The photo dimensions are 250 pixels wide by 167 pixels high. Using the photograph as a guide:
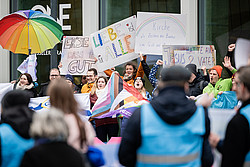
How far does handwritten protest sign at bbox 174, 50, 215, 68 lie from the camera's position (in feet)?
24.0

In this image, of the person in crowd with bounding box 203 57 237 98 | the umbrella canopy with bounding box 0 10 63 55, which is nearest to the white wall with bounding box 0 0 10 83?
the umbrella canopy with bounding box 0 10 63 55

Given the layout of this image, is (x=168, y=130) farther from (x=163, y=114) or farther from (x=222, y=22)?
(x=222, y=22)

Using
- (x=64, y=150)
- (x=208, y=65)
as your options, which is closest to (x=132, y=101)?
(x=208, y=65)

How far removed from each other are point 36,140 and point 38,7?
878 centimetres

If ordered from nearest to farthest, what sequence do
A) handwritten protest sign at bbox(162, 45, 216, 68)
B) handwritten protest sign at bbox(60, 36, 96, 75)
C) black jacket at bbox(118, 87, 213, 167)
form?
black jacket at bbox(118, 87, 213, 167), handwritten protest sign at bbox(162, 45, 216, 68), handwritten protest sign at bbox(60, 36, 96, 75)

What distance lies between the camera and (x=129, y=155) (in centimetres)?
296

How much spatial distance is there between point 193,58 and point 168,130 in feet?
16.0

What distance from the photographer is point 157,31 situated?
26.0 feet

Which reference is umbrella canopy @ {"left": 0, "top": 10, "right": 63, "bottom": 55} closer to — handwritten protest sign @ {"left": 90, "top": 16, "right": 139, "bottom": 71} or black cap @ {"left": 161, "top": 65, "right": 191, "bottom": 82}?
handwritten protest sign @ {"left": 90, "top": 16, "right": 139, "bottom": 71}

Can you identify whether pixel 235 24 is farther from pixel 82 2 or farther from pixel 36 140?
pixel 36 140

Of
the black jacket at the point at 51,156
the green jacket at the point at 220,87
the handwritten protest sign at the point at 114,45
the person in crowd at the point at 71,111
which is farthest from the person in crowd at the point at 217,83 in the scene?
the black jacket at the point at 51,156

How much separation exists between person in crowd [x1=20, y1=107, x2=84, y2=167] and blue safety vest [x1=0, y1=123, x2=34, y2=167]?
1.86ft

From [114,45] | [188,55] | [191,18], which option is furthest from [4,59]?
[188,55]

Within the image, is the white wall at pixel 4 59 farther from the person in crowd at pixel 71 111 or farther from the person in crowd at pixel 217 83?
the person in crowd at pixel 71 111
